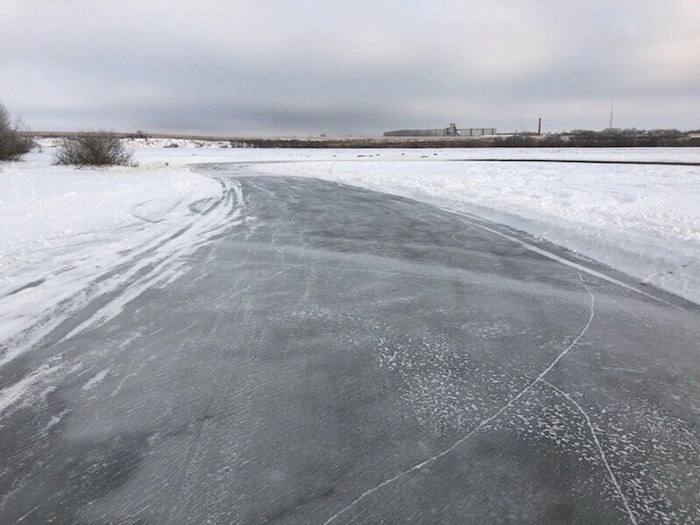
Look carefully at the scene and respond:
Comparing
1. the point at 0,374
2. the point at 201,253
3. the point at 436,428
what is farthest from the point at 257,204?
the point at 436,428

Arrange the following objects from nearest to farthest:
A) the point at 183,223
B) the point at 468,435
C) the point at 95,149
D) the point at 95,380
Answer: the point at 468,435 < the point at 95,380 < the point at 183,223 < the point at 95,149

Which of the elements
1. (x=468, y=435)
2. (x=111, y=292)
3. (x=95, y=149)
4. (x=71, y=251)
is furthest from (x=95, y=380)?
(x=95, y=149)

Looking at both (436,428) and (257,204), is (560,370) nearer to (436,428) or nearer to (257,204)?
(436,428)

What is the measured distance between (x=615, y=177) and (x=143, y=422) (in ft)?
69.3

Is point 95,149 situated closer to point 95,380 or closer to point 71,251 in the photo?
point 71,251

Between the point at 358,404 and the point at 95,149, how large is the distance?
30.0 metres

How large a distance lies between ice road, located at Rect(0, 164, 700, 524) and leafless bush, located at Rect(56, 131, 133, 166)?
86.0ft

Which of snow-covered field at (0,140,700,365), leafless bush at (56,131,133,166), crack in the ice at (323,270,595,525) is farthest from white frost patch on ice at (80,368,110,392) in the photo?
leafless bush at (56,131,133,166)

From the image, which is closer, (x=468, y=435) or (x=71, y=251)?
(x=468, y=435)

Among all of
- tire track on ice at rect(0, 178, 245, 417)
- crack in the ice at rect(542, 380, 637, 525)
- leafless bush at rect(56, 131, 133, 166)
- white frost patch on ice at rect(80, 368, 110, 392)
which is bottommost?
crack in the ice at rect(542, 380, 637, 525)

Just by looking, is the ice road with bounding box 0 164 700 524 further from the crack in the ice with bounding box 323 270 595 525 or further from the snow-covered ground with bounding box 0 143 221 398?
the snow-covered ground with bounding box 0 143 221 398

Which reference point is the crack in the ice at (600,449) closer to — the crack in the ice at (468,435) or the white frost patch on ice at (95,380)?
the crack in the ice at (468,435)

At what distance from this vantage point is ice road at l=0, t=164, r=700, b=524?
2209mm

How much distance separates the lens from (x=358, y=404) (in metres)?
3.00
